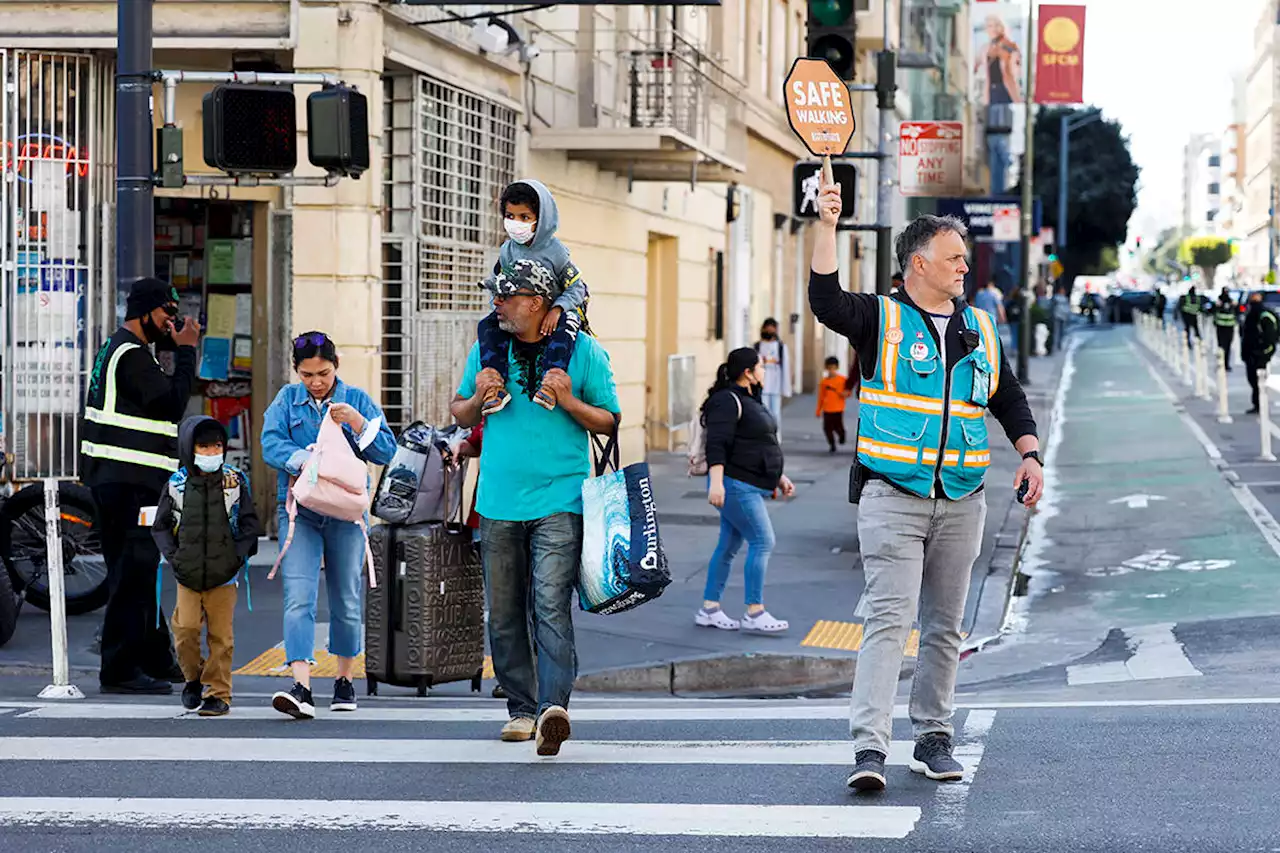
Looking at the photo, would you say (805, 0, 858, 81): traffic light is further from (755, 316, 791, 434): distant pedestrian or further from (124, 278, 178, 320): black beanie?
(755, 316, 791, 434): distant pedestrian

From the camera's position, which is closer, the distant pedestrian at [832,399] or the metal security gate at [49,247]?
the metal security gate at [49,247]

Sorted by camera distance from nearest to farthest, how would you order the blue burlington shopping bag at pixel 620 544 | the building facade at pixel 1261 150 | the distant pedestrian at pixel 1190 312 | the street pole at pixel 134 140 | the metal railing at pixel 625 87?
the blue burlington shopping bag at pixel 620 544 < the street pole at pixel 134 140 < the metal railing at pixel 625 87 < the distant pedestrian at pixel 1190 312 < the building facade at pixel 1261 150

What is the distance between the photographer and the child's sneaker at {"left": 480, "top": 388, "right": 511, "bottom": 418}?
22.7 feet

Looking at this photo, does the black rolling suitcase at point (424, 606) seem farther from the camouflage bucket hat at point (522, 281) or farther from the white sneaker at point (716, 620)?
the white sneaker at point (716, 620)

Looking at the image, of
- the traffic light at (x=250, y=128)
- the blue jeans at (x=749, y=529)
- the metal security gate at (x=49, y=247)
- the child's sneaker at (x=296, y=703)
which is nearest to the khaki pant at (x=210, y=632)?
the child's sneaker at (x=296, y=703)

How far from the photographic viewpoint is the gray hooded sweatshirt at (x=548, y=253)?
705 cm

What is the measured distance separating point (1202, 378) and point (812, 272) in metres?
29.3

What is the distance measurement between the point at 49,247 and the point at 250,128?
421cm

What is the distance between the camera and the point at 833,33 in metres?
13.4

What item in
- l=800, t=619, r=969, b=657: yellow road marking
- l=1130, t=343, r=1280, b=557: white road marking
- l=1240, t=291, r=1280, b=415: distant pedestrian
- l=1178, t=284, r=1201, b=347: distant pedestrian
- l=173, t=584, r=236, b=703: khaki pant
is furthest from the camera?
l=1178, t=284, r=1201, b=347: distant pedestrian

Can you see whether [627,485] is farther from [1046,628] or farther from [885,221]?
[885,221]

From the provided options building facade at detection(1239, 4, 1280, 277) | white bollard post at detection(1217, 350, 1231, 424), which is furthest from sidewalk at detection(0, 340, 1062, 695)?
building facade at detection(1239, 4, 1280, 277)

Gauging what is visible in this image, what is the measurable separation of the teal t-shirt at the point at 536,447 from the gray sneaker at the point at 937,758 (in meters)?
1.49

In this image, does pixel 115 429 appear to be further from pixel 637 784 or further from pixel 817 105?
pixel 817 105
